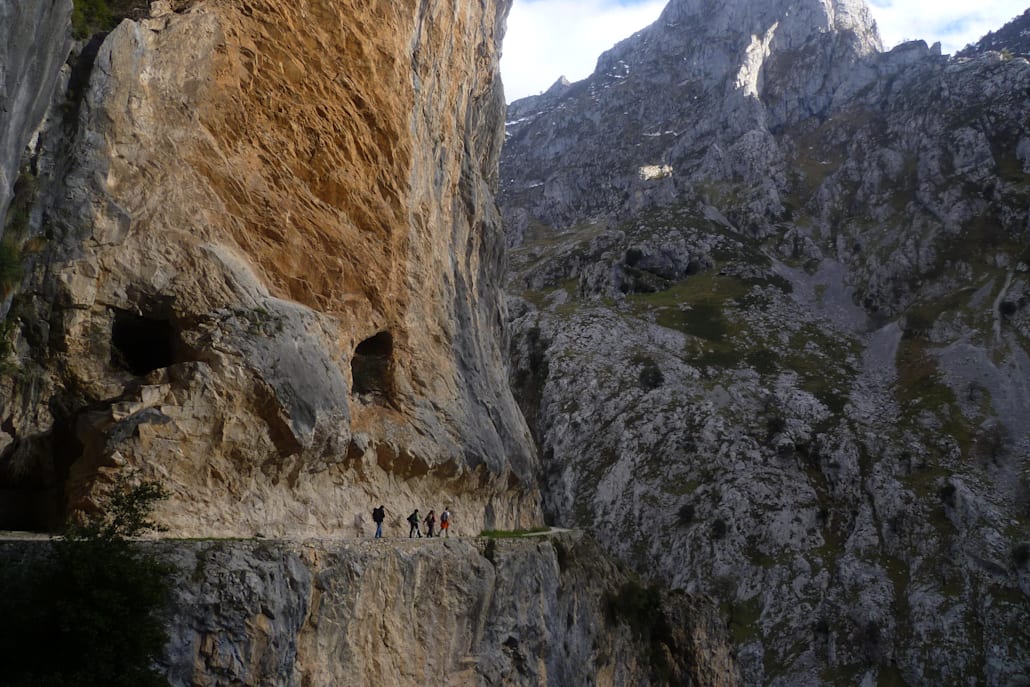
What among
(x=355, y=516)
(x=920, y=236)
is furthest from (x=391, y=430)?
(x=920, y=236)

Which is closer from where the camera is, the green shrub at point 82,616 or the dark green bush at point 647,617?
the green shrub at point 82,616

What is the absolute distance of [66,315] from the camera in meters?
16.4

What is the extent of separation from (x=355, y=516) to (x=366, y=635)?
4.97 metres

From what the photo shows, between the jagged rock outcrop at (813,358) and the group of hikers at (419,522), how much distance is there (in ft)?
138

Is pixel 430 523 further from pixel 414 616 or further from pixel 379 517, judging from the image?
pixel 414 616

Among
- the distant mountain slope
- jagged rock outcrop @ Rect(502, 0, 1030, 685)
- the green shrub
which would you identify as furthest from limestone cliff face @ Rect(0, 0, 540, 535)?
the distant mountain slope

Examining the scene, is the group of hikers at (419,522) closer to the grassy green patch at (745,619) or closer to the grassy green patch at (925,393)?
the grassy green patch at (745,619)

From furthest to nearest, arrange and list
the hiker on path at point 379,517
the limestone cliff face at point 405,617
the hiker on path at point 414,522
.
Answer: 1. the hiker on path at point 414,522
2. the hiker on path at point 379,517
3. the limestone cliff face at point 405,617

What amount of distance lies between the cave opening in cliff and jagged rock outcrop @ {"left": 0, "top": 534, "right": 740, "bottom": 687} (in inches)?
251

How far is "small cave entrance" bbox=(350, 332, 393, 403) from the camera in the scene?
85.3 ft

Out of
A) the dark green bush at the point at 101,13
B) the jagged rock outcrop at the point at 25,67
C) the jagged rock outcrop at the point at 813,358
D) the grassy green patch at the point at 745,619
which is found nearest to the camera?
the jagged rock outcrop at the point at 25,67

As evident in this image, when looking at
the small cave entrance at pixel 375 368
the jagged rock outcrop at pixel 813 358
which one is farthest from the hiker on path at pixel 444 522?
the jagged rock outcrop at pixel 813 358

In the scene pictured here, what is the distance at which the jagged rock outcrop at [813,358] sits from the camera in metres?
60.1

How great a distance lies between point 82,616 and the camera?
35.3 ft
